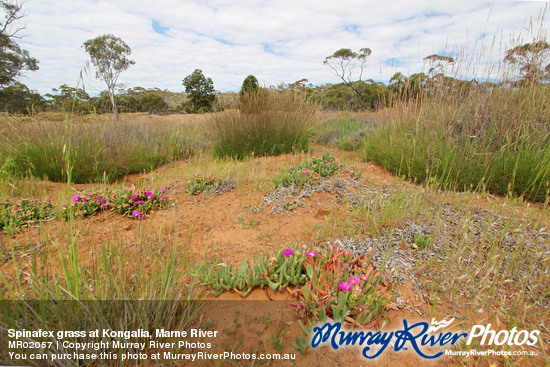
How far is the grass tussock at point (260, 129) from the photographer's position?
18.9 ft

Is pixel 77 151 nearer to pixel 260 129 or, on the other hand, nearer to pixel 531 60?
pixel 260 129

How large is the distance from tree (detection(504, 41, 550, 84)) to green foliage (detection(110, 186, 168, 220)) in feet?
18.2

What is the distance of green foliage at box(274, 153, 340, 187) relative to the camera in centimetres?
327

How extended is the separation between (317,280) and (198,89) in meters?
36.7

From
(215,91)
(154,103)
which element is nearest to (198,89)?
(154,103)

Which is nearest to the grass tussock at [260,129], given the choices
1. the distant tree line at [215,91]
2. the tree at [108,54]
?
the distant tree line at [215,91]

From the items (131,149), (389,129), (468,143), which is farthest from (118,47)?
(468,143)

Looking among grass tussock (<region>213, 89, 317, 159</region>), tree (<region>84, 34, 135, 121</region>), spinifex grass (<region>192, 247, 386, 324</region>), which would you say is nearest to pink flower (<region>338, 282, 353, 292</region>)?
spinifex grass (<region>192, 247, 386, 324</region>)

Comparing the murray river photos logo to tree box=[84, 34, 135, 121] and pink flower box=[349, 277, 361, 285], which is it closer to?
pink flower box=[349, 277, 361, 285]

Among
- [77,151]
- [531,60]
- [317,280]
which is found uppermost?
[531,60]

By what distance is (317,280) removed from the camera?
1588 mm

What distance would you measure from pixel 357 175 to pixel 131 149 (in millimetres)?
5060

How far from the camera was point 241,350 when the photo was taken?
129cm

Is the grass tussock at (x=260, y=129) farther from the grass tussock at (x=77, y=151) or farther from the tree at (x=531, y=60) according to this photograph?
the tree at (x=531, y=60)
